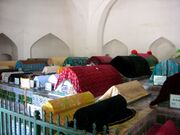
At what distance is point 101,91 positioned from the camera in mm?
4930

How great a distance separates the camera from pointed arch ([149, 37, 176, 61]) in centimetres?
1024

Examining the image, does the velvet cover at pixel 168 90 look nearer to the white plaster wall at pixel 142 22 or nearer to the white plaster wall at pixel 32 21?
the white plaster wall at pixel 142 22

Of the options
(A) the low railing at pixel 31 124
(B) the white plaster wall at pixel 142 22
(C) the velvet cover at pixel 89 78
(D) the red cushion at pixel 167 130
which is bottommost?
(D) the red cushion at pixel 167 130

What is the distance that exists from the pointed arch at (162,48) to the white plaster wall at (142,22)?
37cm

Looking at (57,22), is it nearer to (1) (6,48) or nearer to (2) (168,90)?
(1) (6,48)

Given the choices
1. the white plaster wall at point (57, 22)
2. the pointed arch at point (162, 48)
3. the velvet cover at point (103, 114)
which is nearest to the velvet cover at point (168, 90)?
the velvet cover at point (103, 114)

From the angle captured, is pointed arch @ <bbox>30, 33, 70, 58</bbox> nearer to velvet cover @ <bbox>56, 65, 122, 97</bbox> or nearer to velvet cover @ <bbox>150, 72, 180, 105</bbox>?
velvet cover @ <bbox>56, 65, 122, 97</bbox>

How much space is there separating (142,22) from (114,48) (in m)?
2.35

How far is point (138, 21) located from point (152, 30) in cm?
84

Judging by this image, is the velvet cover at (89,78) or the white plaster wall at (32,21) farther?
the white plaster wall at (32,21)

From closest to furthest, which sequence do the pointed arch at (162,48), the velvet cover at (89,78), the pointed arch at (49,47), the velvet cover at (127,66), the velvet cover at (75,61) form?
the velvet cover at (89,78) → the velvet cover at (127,66) → the velvet cover at (75,61) → the pointed arch at (162,48) → the pointed arch at (49,47)

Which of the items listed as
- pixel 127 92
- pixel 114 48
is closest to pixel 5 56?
pixel 114 48

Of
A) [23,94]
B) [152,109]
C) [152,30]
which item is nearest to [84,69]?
[23,94]

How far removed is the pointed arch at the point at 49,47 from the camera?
1302cm
